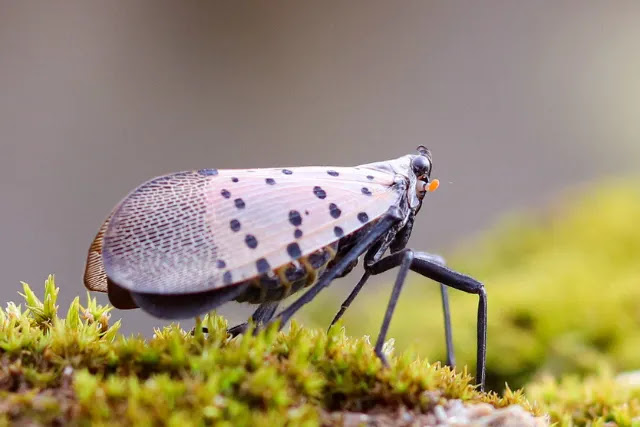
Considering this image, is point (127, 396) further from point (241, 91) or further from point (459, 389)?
point (241, 91)

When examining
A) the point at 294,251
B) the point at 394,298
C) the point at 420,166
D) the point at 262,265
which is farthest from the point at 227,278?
the point at 420,166

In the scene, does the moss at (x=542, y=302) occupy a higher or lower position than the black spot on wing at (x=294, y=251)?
lower

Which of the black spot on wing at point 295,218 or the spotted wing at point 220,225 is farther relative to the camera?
the black spot on wing at point 295,218

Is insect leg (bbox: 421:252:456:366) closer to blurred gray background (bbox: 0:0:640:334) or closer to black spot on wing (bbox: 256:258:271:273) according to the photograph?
black spot on wing (bbox: 256:258:271:273)

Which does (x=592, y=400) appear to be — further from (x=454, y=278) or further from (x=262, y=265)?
(x=262, y=265)

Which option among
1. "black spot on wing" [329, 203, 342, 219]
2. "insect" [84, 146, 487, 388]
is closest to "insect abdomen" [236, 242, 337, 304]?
"insect" [84, 146, 487, 388]

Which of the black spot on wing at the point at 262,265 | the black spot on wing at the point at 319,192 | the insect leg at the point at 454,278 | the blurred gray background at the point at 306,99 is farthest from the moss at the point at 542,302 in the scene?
the blurred gray background at the point at 306,99

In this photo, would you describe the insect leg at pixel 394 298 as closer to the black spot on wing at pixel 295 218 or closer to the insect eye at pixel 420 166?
the black spot on wing at pixel 295 218
